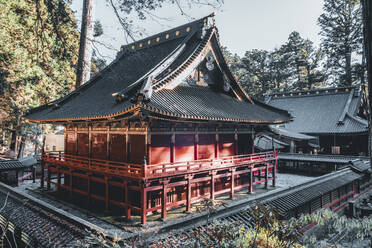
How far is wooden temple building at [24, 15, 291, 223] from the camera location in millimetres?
10266

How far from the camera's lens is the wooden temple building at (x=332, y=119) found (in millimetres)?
25047

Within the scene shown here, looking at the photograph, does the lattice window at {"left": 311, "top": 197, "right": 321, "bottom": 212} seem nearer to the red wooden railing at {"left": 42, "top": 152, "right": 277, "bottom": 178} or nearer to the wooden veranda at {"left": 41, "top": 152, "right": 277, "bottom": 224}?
the wooden veranda at {"left": 41, "top": 152, "right": 277, "bottom": 224}

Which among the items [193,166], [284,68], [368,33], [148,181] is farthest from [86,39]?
[284,68]

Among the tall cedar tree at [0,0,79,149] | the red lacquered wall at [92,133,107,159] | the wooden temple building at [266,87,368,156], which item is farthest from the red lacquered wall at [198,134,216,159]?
the tall cedar tree at [0,0,79,149]

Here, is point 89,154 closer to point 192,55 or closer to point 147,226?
point 147,226

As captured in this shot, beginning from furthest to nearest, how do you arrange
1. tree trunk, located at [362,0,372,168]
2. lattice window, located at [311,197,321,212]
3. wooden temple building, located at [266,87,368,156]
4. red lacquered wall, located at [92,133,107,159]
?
wooden temple building, located at [266,87,368,156]
red lacquered wall, located at [92,133,107,159]
lattice window, located at [311,197,321,212]
tree trunk, located at [362,0,372,168]

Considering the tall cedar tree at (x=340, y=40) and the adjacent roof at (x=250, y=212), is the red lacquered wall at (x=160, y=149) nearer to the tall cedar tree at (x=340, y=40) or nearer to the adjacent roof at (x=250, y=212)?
the adjacent roof at (x=250, y=212)

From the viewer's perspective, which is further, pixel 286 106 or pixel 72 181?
pixel 286 106

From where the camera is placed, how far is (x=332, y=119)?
93.1ft

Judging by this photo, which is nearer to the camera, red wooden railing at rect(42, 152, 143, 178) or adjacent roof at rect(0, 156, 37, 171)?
red wooden railing at rect(42, 152, 143, 178)

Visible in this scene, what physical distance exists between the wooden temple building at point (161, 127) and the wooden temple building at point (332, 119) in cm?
1025

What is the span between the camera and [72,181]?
1395cm

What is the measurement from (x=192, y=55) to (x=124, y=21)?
8401 mm

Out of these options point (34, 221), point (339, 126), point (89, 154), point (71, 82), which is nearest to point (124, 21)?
point (34, 221)
